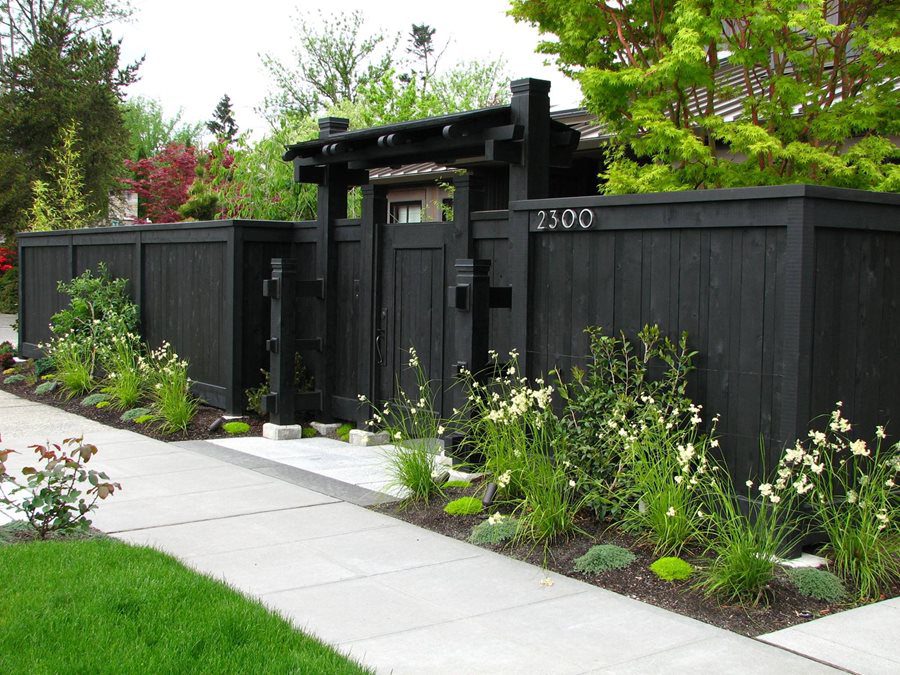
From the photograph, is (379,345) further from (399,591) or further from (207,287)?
(399,591)

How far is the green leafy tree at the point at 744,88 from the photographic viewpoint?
10.5 metres

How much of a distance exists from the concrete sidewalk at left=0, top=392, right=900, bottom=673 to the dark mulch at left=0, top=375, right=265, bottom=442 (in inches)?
77.6

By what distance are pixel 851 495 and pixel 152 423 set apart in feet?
23.9

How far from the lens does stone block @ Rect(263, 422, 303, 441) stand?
32.0 feet

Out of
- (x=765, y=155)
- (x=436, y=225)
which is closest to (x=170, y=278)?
(x=436, y=225)

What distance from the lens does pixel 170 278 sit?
11.8m

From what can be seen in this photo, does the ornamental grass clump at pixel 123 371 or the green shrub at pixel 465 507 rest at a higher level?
the ornamental grass clump at pixel 123 371

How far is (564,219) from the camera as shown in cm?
701

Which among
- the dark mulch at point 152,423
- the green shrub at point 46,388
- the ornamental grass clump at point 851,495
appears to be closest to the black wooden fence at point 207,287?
the dark mulch at point 152,423

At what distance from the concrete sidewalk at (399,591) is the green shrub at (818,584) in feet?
0.68

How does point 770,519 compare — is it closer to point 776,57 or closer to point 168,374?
point 168,374

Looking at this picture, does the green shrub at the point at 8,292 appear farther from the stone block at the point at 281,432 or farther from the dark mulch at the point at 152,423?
the stone block at the point at 281,432

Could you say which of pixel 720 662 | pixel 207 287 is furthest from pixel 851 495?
pixel 207 287

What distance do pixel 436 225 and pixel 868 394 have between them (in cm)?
422
